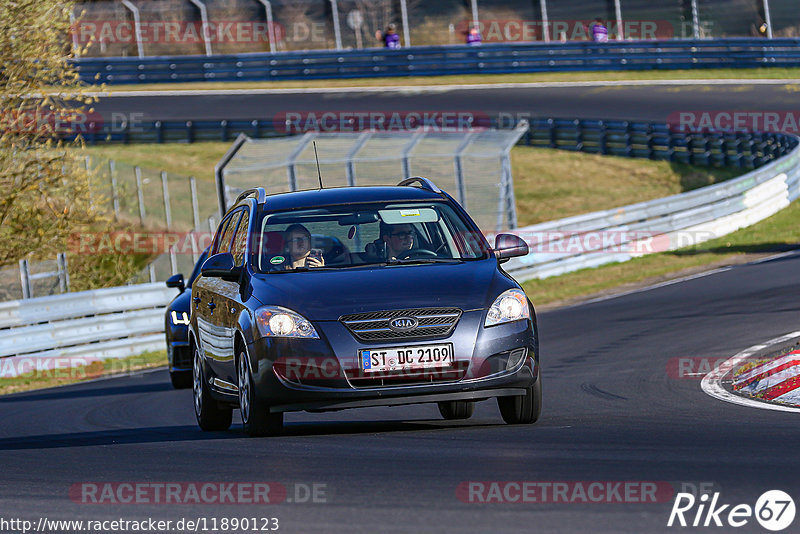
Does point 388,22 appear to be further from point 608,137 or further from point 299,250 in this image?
point 299,250

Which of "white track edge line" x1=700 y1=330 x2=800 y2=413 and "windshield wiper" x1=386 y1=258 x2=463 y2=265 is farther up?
"windshield wiper" x1=386 y1=258 x2=463 y2=265

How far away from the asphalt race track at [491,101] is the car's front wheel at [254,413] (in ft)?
95.4

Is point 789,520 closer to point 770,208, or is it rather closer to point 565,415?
point 565,415

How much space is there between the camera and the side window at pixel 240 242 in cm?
948

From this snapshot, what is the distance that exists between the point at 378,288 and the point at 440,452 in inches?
50.4

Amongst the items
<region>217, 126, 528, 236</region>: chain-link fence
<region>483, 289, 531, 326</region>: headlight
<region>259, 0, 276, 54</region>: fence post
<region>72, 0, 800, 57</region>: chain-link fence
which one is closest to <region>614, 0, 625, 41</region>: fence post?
<region>72, 0, 800, 57</region>: chain-link fence

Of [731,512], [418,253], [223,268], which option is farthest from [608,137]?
[731,512]

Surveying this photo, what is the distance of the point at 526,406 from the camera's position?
8719 millimetres

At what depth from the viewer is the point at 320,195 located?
9609 millimetres

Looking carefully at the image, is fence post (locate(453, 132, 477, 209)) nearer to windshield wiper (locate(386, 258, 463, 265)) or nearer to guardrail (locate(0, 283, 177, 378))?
guardrail (locate(0, 283, 177, 378))

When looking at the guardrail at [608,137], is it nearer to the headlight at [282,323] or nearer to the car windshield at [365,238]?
the car windshield at [365,238]

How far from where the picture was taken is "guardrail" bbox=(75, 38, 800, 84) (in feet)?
139

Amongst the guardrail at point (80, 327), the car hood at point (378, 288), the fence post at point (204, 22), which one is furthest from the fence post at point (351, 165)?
the fence post at point (204, 22)

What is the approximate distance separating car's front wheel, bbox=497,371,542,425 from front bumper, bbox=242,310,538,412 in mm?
307
